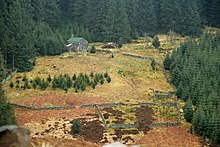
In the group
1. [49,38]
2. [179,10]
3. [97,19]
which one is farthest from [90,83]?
[179,10]

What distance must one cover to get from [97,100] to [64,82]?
280 inches

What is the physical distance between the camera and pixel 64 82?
49781mm

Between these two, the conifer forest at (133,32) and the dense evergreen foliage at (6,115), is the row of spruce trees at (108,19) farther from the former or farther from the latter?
the dense evergreen foliage at (6,115)

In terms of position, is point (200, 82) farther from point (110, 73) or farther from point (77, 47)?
point (77, 47)

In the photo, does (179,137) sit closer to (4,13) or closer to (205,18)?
(4,13)

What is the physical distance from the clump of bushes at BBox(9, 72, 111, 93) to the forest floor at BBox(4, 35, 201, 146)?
2.93 ft

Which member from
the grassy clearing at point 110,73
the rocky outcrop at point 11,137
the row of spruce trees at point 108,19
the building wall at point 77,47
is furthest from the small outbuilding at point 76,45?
the rocky outcrop at point 11,137

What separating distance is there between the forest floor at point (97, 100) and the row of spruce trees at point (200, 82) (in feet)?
6.11

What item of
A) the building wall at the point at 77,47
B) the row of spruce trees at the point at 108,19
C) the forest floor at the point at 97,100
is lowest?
the forest floor at the point at 97,100

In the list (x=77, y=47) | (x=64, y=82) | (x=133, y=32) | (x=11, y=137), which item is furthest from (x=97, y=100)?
(x=133, y=32)

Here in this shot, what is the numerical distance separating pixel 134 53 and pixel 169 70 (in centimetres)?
1189

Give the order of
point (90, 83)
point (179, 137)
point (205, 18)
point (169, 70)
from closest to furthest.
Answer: point (179, 137) < point (90, 83) < point (169, 70) < point (205, 18)

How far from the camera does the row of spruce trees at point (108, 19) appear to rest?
235ft

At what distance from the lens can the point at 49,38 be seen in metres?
70.1
